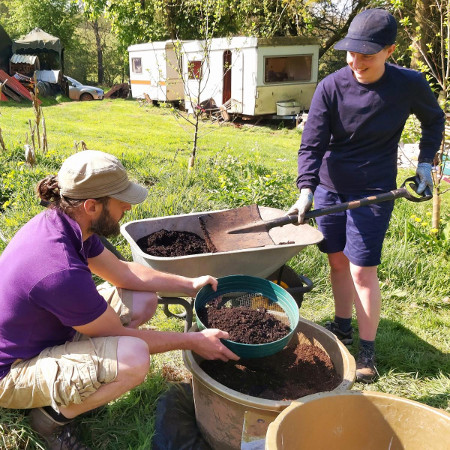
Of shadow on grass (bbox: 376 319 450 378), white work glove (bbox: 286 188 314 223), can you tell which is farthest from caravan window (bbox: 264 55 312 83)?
white work glove (bbox: 286 188 314 223)

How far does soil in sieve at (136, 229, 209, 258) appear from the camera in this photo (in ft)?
8.79

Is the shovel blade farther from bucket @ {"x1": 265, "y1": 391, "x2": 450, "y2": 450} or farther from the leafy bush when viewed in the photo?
the leafy bush

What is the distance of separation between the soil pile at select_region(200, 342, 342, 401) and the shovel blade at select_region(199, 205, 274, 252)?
63 cm

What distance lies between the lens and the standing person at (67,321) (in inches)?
68.5

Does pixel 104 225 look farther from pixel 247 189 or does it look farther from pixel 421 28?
pixel 421 28

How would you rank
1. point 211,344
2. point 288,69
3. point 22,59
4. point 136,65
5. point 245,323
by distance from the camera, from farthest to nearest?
point 22,59
point 136,65
point 288,69
point 245,323
point 211,344

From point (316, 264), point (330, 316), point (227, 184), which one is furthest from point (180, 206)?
point (330, 316)

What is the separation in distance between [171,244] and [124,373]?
3.39 ft

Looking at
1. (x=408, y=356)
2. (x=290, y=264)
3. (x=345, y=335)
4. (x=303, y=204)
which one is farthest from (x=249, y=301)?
(x=290, y=264)

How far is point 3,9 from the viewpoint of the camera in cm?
4022

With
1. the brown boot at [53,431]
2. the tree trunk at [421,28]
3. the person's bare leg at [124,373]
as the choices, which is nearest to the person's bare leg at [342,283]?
the person's bare leg at [124,373]

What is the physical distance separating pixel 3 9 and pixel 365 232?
46.6 meters

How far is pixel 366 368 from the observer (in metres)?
2.65

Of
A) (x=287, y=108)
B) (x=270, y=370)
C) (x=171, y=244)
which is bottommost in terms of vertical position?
(x=270, y=370)
